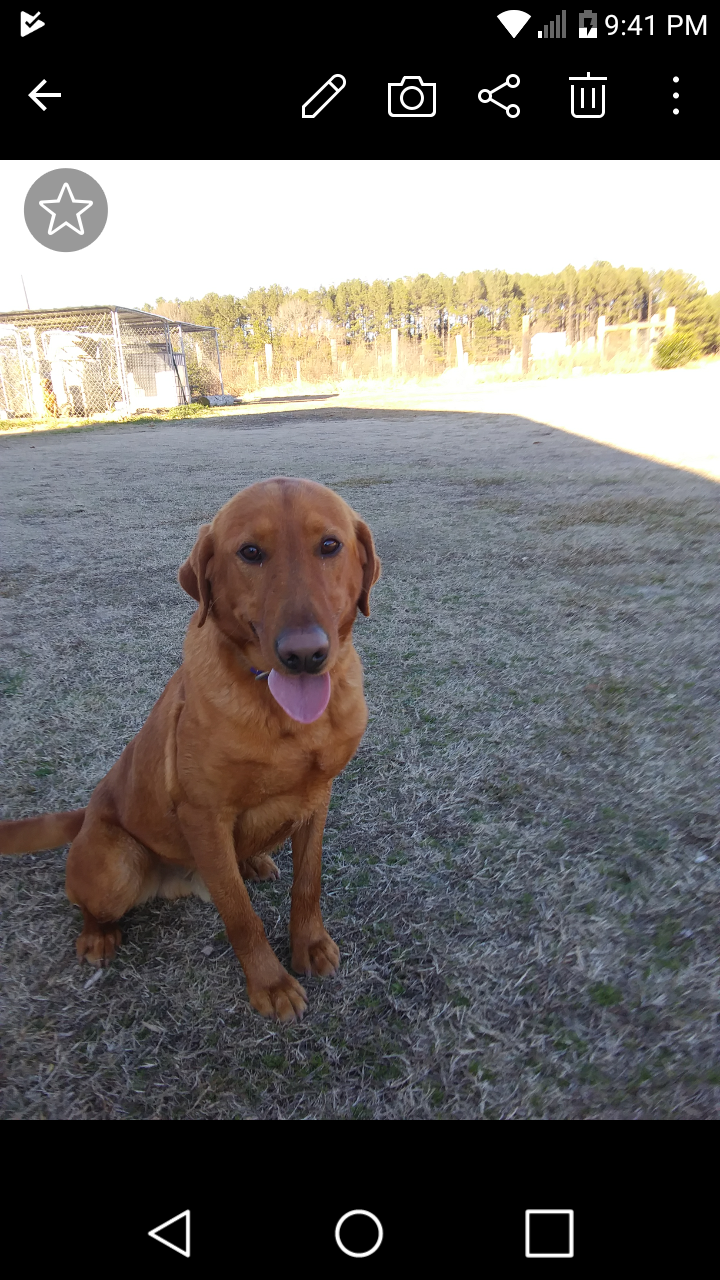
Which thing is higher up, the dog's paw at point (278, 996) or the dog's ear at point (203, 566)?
the dog's ear at point (203, 566)

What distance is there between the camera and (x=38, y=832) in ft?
7.09

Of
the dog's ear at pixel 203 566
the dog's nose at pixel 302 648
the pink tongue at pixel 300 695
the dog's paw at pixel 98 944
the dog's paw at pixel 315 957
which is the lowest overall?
the dog's paw at pixel 315 957

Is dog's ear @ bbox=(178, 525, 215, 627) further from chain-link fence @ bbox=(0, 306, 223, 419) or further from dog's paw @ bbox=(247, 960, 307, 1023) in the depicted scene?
chain-link fence @ bbox=(0, 306, 223, 419)

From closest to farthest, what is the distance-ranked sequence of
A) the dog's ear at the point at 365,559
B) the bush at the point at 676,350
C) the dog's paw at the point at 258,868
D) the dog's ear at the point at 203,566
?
1. the dog's ear at the point at 203,566
2. the dog's ear at the point at 365,559
3. the dog's paw at the point at 258,868
4. the bush at the point at 676,350

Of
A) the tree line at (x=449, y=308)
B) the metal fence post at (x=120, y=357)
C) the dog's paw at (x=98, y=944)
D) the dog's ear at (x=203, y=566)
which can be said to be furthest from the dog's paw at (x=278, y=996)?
the tree line at (x=449, y=308)

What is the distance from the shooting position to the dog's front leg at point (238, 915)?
72.5 inches

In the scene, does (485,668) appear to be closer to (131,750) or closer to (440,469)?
(131,750)

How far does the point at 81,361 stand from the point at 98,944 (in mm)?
20260

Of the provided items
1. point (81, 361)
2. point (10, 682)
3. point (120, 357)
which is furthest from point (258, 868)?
A: point (81, 361)

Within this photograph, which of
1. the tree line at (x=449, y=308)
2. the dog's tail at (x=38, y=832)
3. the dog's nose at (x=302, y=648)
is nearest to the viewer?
the dog's nose at (x=302, y=648)

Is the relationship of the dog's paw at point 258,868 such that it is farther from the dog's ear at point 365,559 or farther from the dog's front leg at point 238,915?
the dog's ear at point 365,559

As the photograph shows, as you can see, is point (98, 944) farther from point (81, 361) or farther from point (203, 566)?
point (81, 361)

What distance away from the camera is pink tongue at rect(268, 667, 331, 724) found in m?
1.68
